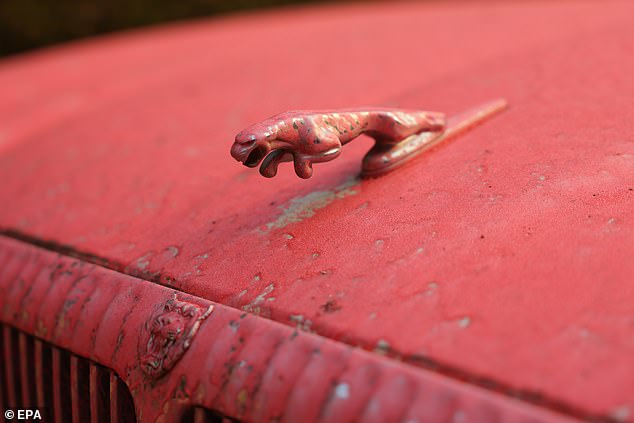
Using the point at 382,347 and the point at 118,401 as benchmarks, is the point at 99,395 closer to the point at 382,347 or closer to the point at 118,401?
the point at 118,401

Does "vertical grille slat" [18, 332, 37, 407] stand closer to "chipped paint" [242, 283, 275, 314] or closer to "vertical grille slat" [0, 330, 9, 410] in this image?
"vertical grille slat" [0, 330, 9, 410]

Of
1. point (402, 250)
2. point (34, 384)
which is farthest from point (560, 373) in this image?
point (34, 384)

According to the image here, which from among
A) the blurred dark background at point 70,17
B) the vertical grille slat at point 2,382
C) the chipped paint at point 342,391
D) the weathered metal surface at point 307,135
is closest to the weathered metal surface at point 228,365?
A: the chipped paint at point 342,391

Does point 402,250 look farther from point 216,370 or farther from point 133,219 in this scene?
point 133,219

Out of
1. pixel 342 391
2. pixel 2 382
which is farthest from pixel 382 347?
pixel 2 382

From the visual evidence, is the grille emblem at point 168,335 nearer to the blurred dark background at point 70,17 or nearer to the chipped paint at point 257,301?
the chipped paint at point 257,301

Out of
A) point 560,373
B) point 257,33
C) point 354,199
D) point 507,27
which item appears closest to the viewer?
point 560,373
